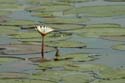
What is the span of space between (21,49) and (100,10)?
2.71 m

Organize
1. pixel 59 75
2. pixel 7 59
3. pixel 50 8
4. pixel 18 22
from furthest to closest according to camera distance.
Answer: pixel 50 8 → pixel 18 22 → pixel 7 59 → pixel 59 75

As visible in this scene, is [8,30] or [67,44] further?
[8,30]

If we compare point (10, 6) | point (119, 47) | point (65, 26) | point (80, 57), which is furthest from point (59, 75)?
point (10, 6)

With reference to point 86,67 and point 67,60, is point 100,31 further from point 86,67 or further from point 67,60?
point 86,67

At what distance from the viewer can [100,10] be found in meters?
7.97

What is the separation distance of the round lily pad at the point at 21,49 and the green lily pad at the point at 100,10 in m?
2.22

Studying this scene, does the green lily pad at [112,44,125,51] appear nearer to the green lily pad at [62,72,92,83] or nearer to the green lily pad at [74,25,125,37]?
the green lily pad at [74,25,125,37]

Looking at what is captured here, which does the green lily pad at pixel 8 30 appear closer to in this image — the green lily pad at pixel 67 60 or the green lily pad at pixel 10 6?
the green lily pad at pixel 67 60

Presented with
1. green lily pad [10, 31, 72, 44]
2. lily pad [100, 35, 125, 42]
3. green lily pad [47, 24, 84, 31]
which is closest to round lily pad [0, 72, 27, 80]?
green lily pad [10, 31, 72, 44]

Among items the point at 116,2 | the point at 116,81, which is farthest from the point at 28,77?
the point at 116,2

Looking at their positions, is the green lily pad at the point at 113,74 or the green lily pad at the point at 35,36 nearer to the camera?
the green lily pad at the point at 113,74

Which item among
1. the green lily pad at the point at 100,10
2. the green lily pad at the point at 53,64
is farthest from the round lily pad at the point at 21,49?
the green lily pad at the point at 100,10

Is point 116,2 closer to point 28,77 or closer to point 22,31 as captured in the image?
point 22,31

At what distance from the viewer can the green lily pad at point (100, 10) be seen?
7702 mm
